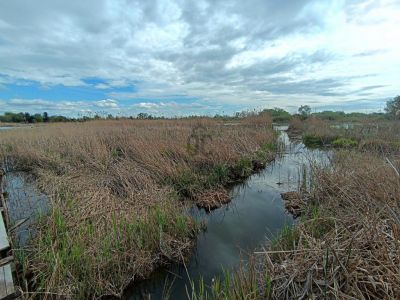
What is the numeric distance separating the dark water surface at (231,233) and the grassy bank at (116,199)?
0.25 meters

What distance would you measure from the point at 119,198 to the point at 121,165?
2222 mm

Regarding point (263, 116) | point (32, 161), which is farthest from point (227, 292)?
point (263, 116)

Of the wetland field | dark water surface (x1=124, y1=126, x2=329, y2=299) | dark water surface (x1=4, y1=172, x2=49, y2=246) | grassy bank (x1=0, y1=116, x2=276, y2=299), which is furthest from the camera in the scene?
dark water surface (x1=4, y1=172, x2=49, y2=246)

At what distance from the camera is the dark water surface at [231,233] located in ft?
12.4

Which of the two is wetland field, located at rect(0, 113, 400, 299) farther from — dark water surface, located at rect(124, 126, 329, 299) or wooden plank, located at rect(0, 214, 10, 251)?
wooden plank, located at rect(0, 214, 10, 251)

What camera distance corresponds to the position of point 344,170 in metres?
5.87

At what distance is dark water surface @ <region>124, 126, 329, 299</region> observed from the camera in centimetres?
378

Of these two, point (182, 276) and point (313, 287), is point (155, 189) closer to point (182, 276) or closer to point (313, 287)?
point (182, 276)

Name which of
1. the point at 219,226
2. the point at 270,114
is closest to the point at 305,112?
the point at 270,114

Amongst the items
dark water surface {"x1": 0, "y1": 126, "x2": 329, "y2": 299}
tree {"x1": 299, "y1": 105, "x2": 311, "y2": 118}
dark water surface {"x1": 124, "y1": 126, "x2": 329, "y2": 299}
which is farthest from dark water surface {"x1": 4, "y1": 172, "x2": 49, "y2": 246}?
tree {"x1": 299, "y1": 105, "x2": 311, "y2": 118}

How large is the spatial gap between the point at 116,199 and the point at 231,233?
9.04 ft

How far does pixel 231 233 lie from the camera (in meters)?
5.26

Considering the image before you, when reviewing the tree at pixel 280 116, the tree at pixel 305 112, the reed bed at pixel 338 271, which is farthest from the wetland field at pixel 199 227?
the tree at pixel 280 116

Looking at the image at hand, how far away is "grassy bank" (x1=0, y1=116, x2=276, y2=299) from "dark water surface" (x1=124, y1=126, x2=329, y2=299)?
249 millimetres
